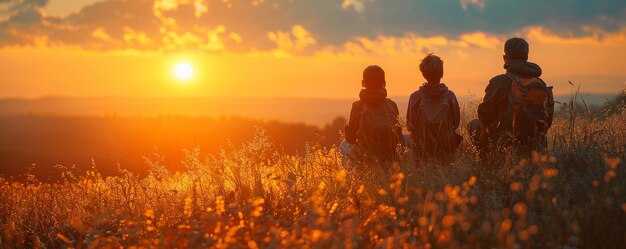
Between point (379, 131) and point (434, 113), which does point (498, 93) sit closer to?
point (434, 113)

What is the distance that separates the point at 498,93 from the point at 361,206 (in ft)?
7.95

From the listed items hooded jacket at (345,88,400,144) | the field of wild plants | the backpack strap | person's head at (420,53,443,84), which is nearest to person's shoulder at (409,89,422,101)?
person's head at (420,53,443,84)

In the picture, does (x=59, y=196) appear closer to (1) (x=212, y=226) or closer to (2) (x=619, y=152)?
(1) (x=212, y=226)

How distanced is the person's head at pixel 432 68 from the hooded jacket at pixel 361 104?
60 centimetres

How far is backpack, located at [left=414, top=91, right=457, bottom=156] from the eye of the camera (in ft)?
26.2

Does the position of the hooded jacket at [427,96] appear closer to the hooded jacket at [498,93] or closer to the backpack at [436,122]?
the backpack at [436,122]

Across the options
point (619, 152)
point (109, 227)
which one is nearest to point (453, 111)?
point (619, 152)

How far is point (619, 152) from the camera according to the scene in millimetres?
6855

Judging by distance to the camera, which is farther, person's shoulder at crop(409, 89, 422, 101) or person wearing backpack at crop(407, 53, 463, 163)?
person's shoulder at crop(409, 89, 422, 101)

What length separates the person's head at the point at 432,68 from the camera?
788cm

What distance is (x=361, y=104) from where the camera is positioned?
8453mm

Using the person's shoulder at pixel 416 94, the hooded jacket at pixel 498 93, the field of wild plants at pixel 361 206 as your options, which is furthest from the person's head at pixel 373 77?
the hooded jacket at pixel 498 93

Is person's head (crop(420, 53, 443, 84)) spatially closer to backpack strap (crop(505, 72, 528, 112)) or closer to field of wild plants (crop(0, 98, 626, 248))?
backpack strap (crop(505, 72, 528, 112))

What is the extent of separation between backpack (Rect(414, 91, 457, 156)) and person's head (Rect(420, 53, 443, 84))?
216mm
